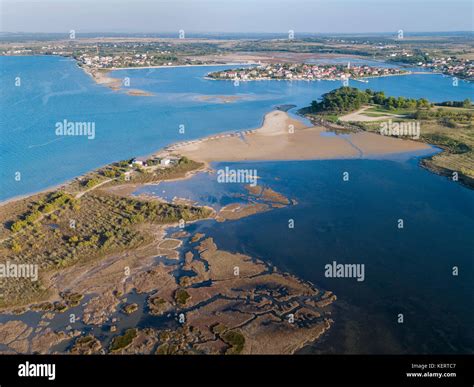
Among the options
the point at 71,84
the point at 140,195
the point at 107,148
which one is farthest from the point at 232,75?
the point at 140,195

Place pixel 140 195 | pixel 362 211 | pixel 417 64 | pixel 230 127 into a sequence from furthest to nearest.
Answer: pixel 417 64
pixel 230 127
pixel 140 195
pixel 362 211

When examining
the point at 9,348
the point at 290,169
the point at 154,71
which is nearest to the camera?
the point at 9,348

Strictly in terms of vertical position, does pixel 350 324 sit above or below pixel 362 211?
below

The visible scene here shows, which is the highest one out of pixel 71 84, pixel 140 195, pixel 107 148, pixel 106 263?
pixel 71 84

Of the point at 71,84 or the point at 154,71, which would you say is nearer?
the point at 71,84

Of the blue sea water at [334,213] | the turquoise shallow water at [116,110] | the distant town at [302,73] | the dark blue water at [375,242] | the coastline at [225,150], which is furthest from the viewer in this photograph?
the distant town at [302,73]

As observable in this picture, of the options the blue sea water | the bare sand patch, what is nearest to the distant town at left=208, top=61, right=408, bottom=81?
the blue sea water

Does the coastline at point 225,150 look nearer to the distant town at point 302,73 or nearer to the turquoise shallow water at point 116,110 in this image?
the turquoise shallow water at point 116,110

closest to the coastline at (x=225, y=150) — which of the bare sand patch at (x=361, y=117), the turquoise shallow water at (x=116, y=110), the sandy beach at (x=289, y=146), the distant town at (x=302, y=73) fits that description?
the sandy beach at (x=289, y=146)

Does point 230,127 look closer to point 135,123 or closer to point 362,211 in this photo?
point 135,123
